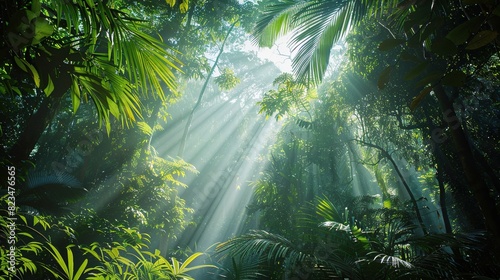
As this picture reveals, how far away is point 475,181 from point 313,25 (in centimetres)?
202

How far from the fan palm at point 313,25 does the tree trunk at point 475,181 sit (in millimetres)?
1130

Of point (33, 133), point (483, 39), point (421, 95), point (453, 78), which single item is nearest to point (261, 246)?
point (421, 95)

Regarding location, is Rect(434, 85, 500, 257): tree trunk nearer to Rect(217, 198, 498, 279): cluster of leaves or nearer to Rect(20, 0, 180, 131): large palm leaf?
Rect(217, 198, 498, 279): cluster of leaves

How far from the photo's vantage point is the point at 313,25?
2.84 meters

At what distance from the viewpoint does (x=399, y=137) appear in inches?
301

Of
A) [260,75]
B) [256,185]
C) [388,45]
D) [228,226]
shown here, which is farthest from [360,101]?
[228,226]

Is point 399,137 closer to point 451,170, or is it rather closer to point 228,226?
point 451,170

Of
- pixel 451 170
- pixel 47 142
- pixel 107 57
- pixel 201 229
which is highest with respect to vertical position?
pixel 451 170

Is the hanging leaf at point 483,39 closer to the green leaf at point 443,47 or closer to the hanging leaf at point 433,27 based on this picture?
the green leaf at point 443,47

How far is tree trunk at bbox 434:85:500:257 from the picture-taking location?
159 cm

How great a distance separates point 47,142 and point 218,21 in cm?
891

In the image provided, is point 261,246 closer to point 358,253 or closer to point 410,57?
point 358,253

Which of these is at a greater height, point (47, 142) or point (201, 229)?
point (47, 142)

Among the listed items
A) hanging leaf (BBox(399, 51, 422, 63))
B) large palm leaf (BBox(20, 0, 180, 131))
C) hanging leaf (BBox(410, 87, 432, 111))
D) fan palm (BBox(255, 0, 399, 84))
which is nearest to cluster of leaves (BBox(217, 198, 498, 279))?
hanging leaf (BBox(410, 87, 432, 111))
